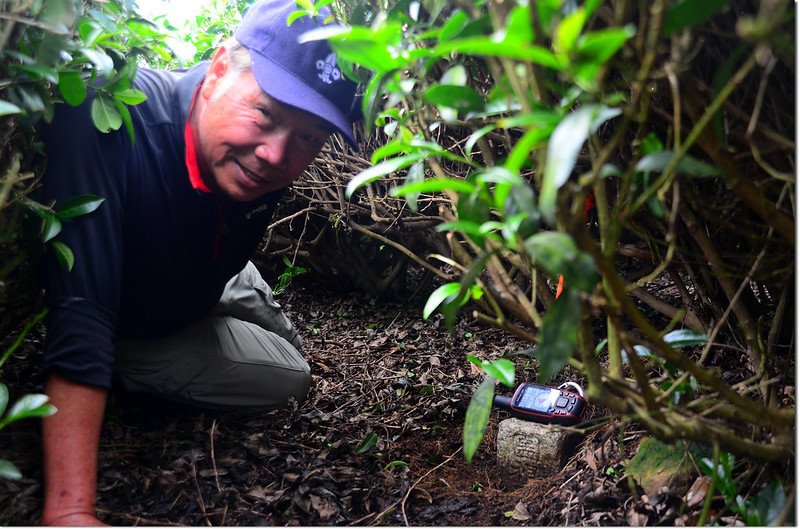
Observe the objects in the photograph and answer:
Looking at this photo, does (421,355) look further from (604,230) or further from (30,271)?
(604,230)

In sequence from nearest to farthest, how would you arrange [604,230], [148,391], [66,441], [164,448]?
[604,230], [66,441], [164,448], [148,391]

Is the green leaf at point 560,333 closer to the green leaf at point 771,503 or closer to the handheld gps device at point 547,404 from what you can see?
the green leaf at point 771,503

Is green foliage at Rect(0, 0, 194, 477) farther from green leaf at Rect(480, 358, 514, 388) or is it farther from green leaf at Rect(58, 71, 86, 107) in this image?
green leaf at Rect(480, 358, 514, 388)

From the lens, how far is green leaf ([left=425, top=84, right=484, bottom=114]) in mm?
843

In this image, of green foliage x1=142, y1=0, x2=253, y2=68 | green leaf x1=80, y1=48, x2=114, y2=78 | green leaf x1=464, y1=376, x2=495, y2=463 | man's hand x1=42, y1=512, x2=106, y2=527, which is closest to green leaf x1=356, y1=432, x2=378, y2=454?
man's hand x1=42, y1=512, x2=106, y2=527

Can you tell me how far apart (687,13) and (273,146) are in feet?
4.01

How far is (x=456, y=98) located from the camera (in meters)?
0.86

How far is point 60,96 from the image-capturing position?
148 cm

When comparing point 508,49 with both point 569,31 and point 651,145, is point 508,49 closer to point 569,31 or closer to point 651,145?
point 569,31

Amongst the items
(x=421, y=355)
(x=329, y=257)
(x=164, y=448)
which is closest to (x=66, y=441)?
(x=164, y=448)

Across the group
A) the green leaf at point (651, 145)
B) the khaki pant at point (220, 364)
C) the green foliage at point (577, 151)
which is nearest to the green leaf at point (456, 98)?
the green foliage at point (577, 151)

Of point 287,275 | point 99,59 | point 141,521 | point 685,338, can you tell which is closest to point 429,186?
point 685,338

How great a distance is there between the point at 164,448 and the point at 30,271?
688 mm

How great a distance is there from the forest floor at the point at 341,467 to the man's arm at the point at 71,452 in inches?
4.9
